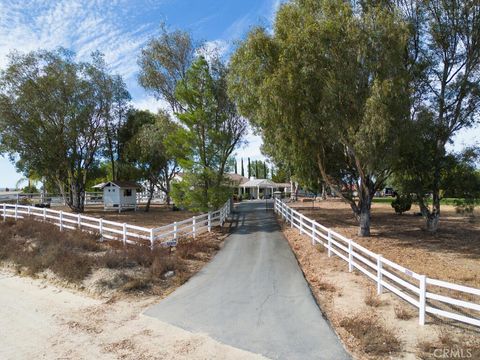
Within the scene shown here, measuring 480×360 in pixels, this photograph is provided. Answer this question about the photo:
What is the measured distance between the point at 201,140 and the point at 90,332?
17114 mm

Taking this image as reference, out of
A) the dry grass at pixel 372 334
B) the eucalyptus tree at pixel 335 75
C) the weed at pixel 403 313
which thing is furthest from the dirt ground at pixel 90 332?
the eucalyptus tree at pixel 335 75

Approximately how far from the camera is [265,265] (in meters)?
13.0

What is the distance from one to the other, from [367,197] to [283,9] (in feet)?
33.4

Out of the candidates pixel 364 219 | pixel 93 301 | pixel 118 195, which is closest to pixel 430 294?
pixel 93 301

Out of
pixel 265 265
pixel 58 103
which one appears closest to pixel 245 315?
pixel 265 265

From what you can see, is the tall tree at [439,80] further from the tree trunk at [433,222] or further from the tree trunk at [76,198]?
the tree trunk at [76,198]

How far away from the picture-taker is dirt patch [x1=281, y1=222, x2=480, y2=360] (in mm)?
6410

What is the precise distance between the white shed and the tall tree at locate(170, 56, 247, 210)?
15.7 metres

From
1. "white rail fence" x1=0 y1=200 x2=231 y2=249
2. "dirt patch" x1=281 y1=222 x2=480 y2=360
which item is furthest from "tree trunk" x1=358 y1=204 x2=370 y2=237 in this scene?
"white rail fence" x1=0 y1=200 x2=231 y2=249

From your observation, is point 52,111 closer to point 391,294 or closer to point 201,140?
point 201,140

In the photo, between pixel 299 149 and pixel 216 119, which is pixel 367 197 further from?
pixel 216 119

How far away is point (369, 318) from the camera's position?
304 inches
